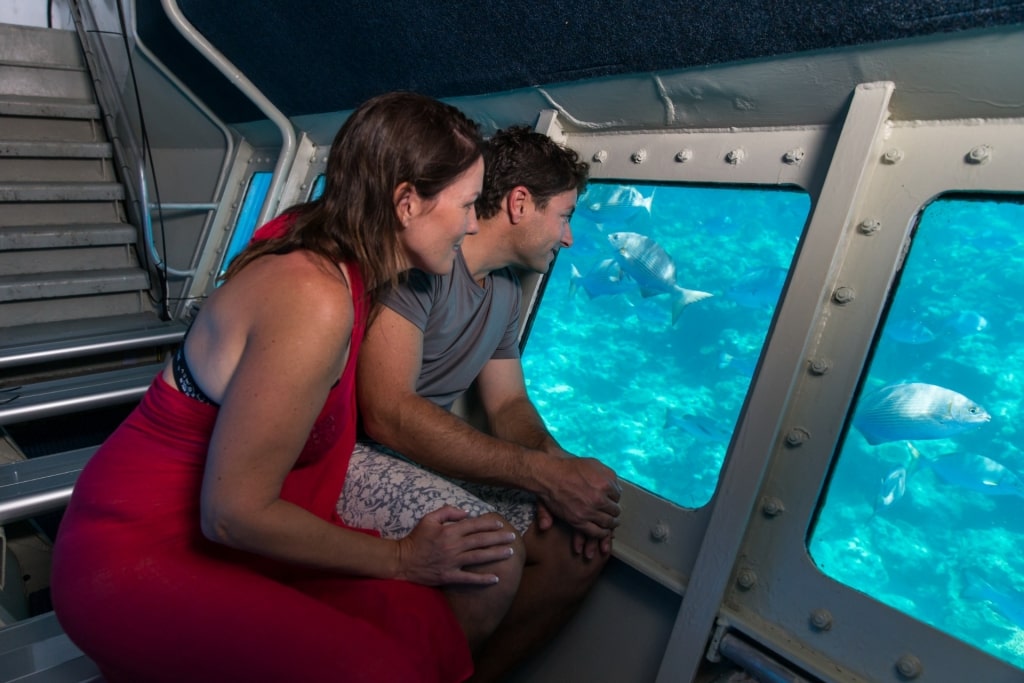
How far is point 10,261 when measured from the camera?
3373 millimetres

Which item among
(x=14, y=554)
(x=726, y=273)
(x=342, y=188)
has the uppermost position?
(x=726, y=273)

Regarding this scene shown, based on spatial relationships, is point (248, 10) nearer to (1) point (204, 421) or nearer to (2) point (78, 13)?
(2) point (78, 13)

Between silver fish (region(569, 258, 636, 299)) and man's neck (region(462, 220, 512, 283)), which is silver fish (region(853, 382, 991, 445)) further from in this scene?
man's neck (region(462, 220, 512, 283))

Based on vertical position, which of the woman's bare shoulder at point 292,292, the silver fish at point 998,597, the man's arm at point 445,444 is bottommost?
the man's arm at point 445,444

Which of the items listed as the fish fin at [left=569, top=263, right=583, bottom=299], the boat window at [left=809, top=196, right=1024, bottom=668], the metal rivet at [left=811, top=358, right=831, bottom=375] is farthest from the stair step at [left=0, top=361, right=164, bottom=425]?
the boat window at [left=809, top=196, right=1024, bottom=668]

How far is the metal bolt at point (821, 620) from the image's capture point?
1562mm

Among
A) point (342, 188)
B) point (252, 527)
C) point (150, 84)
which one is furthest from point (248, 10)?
point (252, 527)

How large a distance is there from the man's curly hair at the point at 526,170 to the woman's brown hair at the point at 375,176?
60 centimetres

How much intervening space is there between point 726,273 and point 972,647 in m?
1.04

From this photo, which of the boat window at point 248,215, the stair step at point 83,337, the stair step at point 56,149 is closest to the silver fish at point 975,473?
the stair step at point 83,337

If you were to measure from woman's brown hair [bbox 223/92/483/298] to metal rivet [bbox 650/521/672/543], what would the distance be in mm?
999

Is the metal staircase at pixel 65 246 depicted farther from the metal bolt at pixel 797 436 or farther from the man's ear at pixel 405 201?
the metal bolt at pixel 797 436

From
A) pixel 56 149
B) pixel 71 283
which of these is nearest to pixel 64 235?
pixel 71 283

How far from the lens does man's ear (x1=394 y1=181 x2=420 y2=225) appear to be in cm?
147
